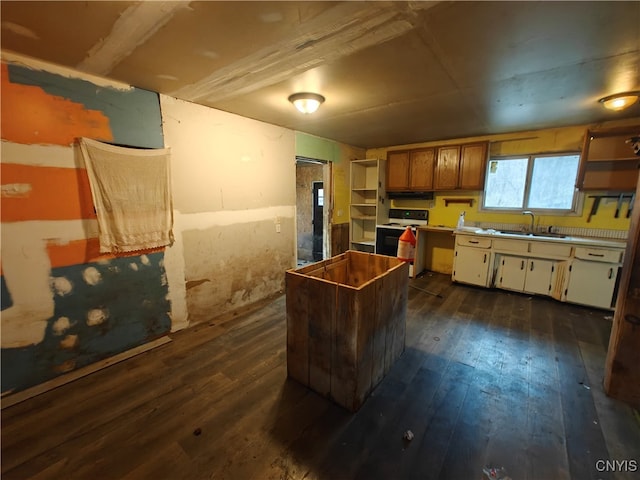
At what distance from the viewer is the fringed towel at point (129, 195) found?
2.09 meters

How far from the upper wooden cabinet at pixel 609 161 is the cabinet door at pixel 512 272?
1177 millimetres

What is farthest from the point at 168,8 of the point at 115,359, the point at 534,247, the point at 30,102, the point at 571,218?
the point at 571,218

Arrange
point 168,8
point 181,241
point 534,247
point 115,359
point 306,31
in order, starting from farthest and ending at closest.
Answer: point 534,247
point 181,241
point 115,359
point 306,31
point 168,8

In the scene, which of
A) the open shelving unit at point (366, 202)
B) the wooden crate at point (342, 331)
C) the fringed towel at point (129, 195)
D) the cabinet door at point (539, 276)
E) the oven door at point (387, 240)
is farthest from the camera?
the open shelving unit at point (366, 202)

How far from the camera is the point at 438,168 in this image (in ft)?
14.4

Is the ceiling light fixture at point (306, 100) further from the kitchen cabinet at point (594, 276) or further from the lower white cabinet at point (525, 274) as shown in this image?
the kitchen cabinet at point (594, 276)

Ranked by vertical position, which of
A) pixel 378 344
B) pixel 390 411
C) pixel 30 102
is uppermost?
pixel 30 102

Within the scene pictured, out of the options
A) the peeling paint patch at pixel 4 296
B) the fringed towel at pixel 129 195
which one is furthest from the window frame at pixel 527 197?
the peeling paint patch at pixel 4 296

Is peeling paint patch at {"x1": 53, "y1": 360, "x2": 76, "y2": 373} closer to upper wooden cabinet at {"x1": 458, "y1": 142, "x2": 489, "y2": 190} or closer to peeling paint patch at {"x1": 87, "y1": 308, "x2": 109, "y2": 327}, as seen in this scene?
peeling paint patch at {"x1": 87, "y1": 308, "x2": 109, "y2": 327}

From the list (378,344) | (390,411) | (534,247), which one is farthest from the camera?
(534,247)

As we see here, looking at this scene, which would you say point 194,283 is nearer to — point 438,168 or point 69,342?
point 69,342

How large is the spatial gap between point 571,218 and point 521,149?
3.88 feet

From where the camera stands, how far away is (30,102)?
1.79m

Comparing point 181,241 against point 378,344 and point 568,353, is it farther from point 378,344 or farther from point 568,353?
point 568,353
